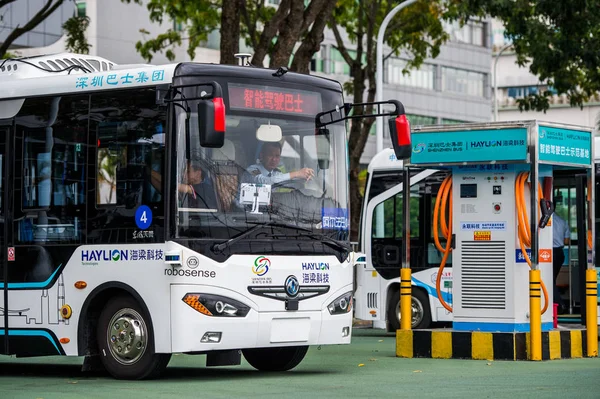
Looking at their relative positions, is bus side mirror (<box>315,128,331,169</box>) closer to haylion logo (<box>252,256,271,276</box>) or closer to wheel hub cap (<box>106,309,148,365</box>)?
haylion logo (<box>252,256,271,276</box>)

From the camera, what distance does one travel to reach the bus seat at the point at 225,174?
507 inches

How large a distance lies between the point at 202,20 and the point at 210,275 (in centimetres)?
2164

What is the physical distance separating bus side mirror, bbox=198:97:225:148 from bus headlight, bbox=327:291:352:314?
8.08 feet

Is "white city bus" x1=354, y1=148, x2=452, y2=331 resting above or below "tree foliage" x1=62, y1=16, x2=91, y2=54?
below

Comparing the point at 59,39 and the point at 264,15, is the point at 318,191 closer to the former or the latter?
the point at 264,15

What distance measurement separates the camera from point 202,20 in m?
33.8

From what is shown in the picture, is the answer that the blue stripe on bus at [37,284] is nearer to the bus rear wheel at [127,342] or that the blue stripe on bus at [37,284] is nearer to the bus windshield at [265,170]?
the bus rear wheel at [127,342]

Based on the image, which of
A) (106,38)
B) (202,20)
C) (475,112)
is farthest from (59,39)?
(475,112)

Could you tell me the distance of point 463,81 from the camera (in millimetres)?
75875

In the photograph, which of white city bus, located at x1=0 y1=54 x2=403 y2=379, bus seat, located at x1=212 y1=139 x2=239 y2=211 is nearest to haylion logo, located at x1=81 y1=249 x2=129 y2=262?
white city bus, located at x1=0 y1=54 x2=403 y2=379

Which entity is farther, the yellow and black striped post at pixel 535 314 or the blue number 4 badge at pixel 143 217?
the yellow and black striped post at pixel 535 314

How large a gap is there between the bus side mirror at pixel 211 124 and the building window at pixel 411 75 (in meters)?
56.7

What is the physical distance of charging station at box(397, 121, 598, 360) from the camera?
15.7 metres

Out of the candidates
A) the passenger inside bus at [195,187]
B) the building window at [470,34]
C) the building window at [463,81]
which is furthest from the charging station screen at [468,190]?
the building window at [463,81]
